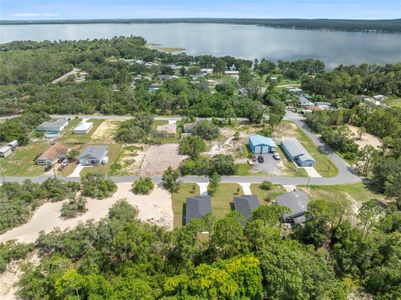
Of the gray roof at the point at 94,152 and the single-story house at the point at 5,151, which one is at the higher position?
the gray roof at the point at 94,152

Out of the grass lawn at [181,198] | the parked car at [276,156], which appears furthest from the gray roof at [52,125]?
the parked car at [276,156]

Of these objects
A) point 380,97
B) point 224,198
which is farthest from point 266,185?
point 380,97

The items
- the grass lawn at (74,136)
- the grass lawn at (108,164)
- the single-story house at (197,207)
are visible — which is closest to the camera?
the single-story house at (197,207)

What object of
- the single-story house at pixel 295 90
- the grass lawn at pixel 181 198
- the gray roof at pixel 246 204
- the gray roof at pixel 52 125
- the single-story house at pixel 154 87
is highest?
the gray roof at pixel 246 204

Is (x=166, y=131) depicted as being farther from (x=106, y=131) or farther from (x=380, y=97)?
(x=380, y=97)

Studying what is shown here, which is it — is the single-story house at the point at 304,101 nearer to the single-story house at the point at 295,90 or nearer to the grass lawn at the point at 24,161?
the single-story house at the point at 295,90

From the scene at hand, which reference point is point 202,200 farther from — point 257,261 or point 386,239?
point 386,239
